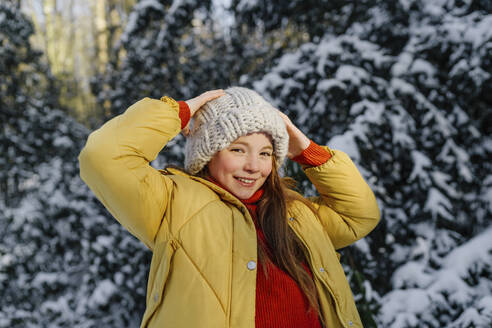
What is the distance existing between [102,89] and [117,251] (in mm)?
2456

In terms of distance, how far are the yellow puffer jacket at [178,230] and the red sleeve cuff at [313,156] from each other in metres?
0.40

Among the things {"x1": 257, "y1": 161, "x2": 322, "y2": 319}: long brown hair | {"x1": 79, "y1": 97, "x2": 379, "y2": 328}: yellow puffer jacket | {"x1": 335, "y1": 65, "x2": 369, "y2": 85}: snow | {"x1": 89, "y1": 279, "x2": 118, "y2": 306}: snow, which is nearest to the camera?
{"x1": 79, "y1": 97, "x2": 379, "y2": 328}: yellow puffer jacket

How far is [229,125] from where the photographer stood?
136 centimetres

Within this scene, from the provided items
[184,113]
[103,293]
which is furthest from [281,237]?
[103,293]

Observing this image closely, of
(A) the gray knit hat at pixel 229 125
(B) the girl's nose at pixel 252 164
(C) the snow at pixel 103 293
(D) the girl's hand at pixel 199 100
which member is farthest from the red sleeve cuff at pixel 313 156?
(C) the snow at pixel 103 293

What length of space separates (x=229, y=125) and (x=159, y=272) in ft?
1.88

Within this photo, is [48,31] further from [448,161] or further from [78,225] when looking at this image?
[448,161]

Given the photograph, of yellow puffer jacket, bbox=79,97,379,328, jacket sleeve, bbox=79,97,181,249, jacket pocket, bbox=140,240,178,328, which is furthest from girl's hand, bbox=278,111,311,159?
jacket pocket, bbox=140,240,178,328

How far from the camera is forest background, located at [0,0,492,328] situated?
230cm

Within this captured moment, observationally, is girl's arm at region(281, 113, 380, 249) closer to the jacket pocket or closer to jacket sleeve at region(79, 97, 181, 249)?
jacket sleeve at region(79, 97, 181, 249)

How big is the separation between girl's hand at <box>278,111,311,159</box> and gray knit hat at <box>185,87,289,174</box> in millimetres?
109

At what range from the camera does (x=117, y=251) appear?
3592 mm

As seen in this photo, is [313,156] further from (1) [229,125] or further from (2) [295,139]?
(1) [229,125]

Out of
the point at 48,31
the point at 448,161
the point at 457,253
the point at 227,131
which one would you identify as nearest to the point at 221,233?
the point at 227,131
